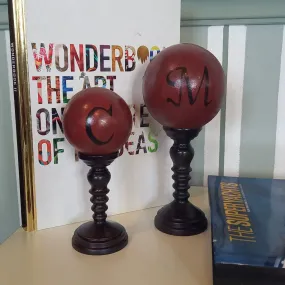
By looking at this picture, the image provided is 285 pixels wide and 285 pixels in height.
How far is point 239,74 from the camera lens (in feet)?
2.61

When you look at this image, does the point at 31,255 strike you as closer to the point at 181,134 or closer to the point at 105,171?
the point at 105,171

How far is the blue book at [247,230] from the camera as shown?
43 cm

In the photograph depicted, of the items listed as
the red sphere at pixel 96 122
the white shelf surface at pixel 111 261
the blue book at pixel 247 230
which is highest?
the red sphere at pixel 96 122

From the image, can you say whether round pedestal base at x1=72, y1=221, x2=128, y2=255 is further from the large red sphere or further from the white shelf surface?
the large red sphere

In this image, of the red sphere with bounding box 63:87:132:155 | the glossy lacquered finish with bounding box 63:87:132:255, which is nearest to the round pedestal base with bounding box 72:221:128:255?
the glossy lacquered finish with bounding box 63:87:132:255

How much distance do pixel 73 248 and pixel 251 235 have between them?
0.25 meters

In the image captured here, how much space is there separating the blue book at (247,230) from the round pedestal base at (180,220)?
37 millimetres

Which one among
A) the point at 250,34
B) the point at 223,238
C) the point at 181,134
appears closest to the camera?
the point at 223,238

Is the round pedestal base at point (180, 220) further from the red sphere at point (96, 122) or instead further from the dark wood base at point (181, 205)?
the red sphere at point (96, 122)

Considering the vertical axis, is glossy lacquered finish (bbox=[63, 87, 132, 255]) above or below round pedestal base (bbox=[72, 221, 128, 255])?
above

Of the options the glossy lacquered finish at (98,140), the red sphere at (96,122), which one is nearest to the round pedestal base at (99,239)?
the glossy lacquered finish at (98,140)

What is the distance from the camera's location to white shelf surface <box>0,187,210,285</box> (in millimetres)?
481

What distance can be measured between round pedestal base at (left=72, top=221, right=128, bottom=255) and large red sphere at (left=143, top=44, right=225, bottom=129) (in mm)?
183

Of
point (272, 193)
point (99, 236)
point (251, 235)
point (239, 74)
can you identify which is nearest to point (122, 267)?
point (99, 236)
